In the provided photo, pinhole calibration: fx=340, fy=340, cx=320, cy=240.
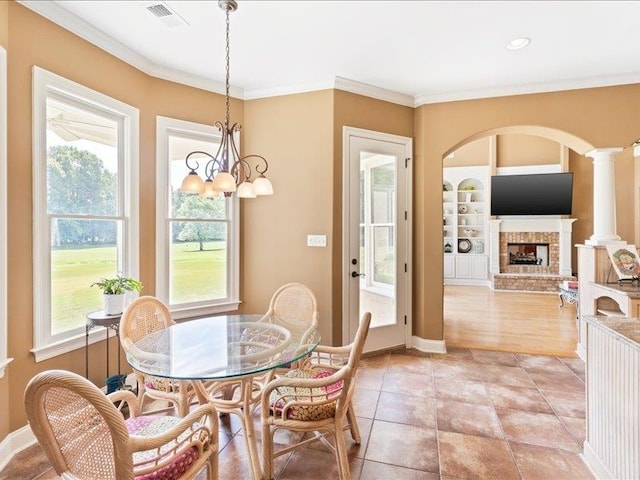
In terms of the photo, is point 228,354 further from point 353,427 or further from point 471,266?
point 471,266

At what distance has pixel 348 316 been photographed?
3.59m

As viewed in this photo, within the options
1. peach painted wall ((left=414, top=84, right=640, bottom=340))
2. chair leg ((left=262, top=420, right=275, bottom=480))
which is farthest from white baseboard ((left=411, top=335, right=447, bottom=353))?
chair leg ((left=262, top=420, right=275, bottom=480))

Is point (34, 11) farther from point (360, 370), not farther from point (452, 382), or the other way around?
point (452, 382)

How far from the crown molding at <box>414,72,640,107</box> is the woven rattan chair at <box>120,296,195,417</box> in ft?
Answer: 11.3

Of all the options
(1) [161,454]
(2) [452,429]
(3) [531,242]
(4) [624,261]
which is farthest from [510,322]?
(1) [161,454]

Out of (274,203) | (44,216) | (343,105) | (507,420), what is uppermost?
(343,105)

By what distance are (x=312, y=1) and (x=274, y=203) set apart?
1.89 metres

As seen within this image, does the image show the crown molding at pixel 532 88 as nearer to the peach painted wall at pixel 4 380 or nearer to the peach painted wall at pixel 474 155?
the peach painted wall at pixel 4 380

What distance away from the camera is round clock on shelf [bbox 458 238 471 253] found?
8.96 metres

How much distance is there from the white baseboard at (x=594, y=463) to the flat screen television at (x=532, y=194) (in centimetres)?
697

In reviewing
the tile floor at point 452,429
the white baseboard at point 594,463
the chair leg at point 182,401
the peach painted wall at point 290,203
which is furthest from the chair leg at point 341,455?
the peach painted wall at point 290,203

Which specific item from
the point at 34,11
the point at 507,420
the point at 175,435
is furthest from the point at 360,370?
the point at 34,11

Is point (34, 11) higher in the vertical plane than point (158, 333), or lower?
higher

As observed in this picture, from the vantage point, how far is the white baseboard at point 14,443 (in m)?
2.04
